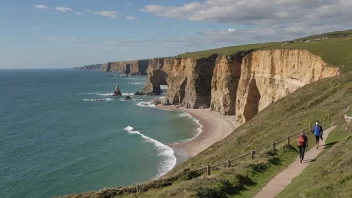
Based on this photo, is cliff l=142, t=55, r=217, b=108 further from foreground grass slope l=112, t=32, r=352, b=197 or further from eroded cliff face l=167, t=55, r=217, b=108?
foreground grass slope l=112, t=32, r=352, b=197

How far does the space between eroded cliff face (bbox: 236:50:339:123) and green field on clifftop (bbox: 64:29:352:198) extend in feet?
9.93

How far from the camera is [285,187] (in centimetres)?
1551

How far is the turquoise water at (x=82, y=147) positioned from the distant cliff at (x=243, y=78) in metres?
10.7

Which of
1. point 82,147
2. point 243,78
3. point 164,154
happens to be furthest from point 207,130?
point 82,147

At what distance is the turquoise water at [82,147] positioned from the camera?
1519 inches

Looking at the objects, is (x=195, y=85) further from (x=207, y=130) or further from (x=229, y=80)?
(x=207, y=130)

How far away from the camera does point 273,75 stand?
57281 mm

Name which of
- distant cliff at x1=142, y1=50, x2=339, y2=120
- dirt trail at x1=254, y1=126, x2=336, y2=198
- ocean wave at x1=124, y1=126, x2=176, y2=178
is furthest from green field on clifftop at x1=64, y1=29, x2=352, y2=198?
ocean wave at x1=124, y1=126, x2=176, y2=178

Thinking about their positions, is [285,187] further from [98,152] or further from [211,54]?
[211,54]

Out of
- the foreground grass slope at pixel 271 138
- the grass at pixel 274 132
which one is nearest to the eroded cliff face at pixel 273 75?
the foreground grass slope at pixel 271 138

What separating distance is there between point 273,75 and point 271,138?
31917 millimetres

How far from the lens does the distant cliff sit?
48.0 meters

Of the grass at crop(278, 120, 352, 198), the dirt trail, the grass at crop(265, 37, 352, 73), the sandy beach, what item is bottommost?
the sandy beach

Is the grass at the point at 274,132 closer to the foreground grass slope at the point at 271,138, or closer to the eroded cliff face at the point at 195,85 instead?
the foreground grass slope at the point at 271,138
